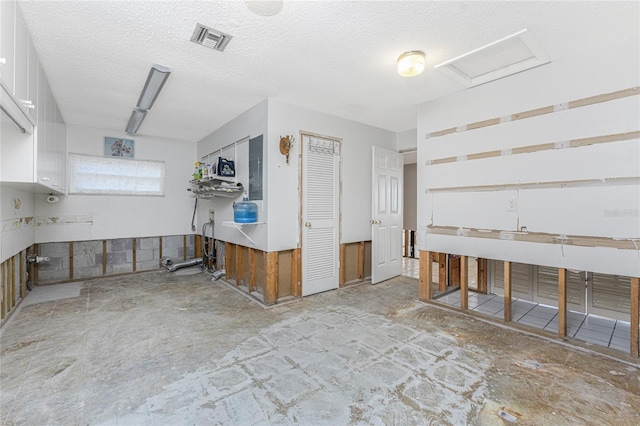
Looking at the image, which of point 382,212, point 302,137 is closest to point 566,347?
point 382,212

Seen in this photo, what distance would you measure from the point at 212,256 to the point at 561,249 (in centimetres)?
517

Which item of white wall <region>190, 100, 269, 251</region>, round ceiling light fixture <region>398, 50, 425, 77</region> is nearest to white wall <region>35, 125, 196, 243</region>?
white wall <region>190, 100, 269, 251</region>

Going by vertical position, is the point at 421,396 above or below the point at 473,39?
below

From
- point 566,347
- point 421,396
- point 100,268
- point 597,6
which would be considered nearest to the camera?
point 421,396

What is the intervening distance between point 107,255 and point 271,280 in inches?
142

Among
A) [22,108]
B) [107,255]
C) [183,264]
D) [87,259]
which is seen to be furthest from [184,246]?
[22,108]

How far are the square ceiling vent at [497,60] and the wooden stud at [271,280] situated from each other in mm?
2877

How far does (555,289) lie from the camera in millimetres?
3482

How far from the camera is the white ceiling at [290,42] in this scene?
6.71ft

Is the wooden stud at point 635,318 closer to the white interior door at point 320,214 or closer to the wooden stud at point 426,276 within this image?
the wooden stud at point 426,276

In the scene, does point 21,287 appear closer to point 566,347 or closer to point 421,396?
point 421,396

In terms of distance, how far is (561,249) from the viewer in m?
2.74

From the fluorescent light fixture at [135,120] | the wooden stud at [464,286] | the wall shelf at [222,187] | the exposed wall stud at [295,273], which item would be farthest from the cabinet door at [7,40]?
the wooden stud at [464,286]

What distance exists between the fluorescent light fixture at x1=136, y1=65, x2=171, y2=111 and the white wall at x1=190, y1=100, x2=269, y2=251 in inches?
45.3
